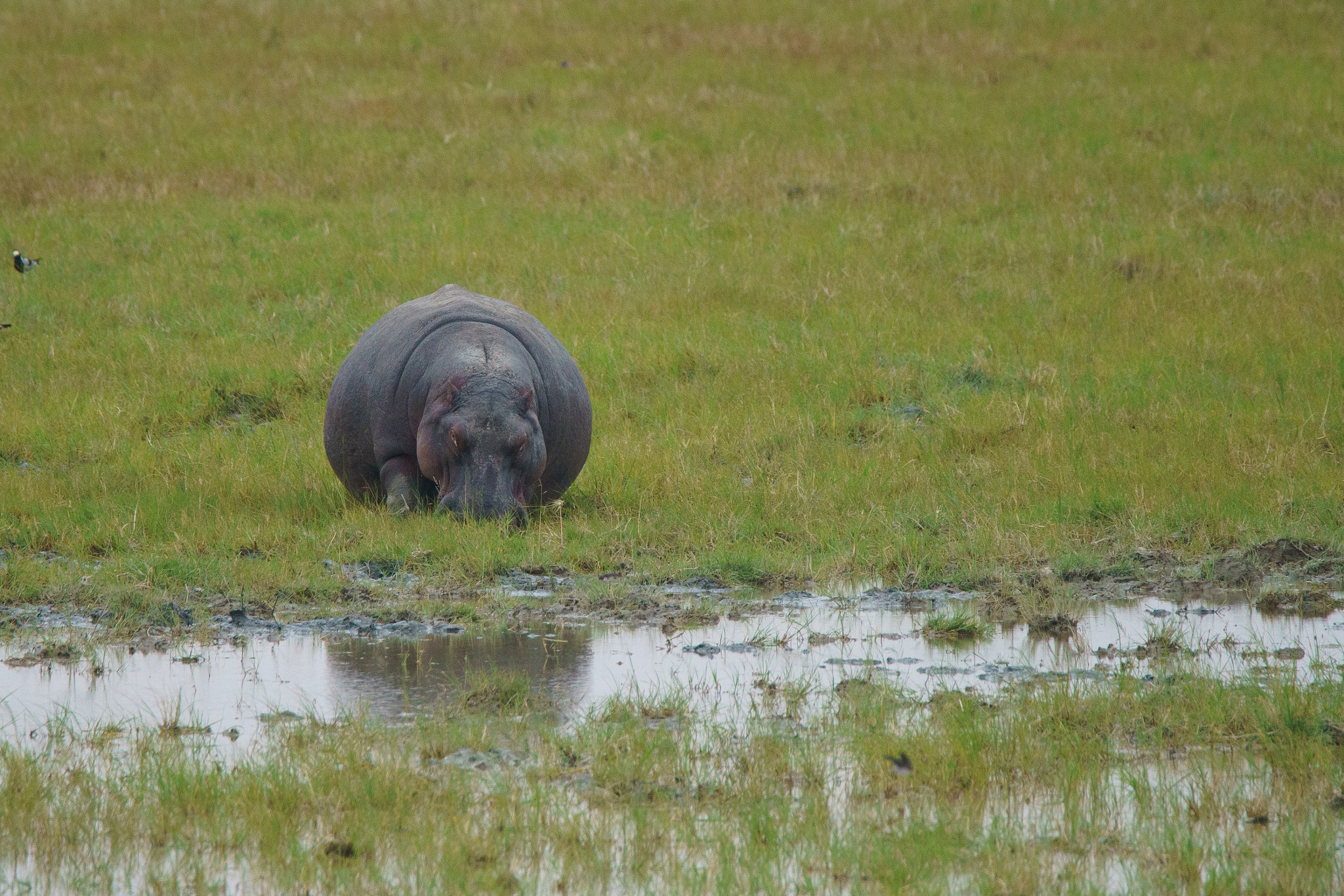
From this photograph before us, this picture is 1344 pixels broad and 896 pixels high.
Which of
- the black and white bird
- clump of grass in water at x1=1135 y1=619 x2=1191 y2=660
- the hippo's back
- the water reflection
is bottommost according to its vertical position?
the water reflection

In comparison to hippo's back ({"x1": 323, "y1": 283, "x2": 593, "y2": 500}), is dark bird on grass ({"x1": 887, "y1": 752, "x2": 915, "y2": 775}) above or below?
below

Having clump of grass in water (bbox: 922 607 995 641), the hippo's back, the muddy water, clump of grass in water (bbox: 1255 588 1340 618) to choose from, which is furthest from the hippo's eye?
clump of grass in water (bbox: 1255 588 1340 618)

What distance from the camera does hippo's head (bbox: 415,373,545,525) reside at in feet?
26.6

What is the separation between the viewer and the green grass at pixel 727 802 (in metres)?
4.07

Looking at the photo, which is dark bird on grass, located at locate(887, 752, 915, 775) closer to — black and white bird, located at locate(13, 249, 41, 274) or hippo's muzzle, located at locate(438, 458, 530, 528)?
hippo's muzzle, located at locate(438, 458, 530, 528)

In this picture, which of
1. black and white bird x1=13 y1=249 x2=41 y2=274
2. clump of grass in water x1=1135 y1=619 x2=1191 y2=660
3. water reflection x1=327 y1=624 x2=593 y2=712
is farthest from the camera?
black and white bird x1=13 y1=249 x2=41 y2=274

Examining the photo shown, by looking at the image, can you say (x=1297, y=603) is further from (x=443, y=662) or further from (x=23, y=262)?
(x=23, y=262)

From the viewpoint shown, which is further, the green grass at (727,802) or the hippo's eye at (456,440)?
the hippo's eye at (456,440)

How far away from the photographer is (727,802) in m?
4.57

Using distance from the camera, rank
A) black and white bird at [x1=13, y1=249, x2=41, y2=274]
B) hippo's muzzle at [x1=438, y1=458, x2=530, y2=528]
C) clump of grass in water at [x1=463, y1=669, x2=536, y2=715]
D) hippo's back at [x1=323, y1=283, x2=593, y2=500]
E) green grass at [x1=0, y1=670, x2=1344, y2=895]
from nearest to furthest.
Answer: green grass at [x1=0, y1=670, x2=1344, y2=895] < clump of grass in water at [x1=463, y1=669, x2=536, y2=715] < hippo's muzzle at [x1=438, y1=458, x2=530, y2=528] < hippo's back at [x1=323, y1=283, x2=593, y2=500] < black and white bird at [x1=13, y1=249, x2=41, y2=274]

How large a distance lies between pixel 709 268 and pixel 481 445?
692 centimetres

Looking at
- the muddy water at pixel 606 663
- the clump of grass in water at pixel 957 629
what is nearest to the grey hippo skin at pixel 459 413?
the muddy water at pixel 606 663

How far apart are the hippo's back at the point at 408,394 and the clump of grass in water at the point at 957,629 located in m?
3.00

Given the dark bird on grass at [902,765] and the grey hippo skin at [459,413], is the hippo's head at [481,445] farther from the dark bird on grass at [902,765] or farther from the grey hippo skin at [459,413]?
the dark bird on grass at [902,765]
